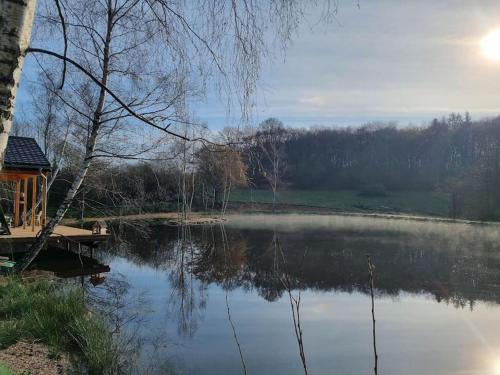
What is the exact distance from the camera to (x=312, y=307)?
962cm

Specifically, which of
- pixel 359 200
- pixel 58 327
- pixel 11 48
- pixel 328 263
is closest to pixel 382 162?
pixel 359 200

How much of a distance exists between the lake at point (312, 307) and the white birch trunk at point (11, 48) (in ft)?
4.34

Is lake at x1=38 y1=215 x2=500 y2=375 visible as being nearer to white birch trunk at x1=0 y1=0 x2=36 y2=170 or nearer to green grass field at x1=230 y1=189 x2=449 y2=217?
white birch trunk at x1=0 y1=0 x2=36 y2=170

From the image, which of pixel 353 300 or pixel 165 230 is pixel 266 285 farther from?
pixel 165 230

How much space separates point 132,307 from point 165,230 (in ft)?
60.2

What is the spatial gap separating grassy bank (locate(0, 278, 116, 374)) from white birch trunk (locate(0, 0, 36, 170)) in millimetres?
4097

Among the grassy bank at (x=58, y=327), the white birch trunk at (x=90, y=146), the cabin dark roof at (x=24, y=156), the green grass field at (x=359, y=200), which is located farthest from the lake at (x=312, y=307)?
the green grass field at (x=359, y=200)

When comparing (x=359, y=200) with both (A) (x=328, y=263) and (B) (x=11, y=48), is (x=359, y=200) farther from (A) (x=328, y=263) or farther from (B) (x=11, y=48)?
(B) (x=11, y=48)

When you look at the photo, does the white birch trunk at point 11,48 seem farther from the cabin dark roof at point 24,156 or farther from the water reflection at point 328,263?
the cabin dark roof at point 24,156

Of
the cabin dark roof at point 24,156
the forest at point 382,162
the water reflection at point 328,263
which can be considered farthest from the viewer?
the forest at point 382,162

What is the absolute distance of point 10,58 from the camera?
5.85 ft

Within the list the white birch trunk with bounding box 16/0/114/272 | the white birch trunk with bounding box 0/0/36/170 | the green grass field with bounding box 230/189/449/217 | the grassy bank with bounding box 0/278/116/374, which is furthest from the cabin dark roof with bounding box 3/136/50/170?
the green grass field with bounding box 230/189/449/217

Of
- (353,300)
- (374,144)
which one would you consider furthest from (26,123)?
(374,144)

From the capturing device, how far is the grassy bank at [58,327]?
17.7ft
